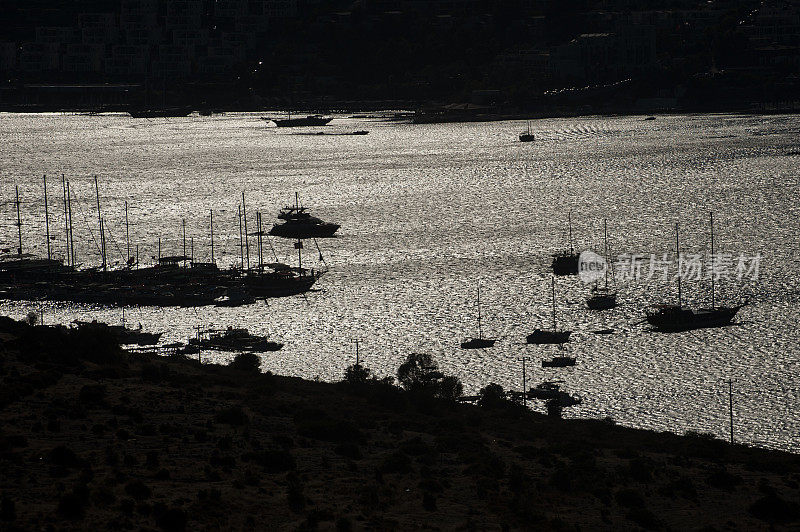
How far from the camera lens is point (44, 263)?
60719mm

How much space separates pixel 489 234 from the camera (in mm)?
71375

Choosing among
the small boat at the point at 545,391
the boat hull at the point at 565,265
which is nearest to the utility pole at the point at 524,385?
the small boat at the point at 545,391

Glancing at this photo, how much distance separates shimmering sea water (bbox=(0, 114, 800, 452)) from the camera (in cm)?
4047

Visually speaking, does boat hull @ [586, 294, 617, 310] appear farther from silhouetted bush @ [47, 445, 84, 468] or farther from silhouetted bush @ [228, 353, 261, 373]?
silhouetted bush @ [47, 445, 84, 468]

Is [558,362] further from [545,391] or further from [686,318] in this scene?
[686,318]

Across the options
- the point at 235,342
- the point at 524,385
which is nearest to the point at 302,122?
the point at 235,342

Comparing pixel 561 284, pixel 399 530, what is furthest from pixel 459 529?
pixel 561 284

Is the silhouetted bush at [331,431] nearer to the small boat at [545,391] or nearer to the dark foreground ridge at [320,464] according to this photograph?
the dark foreground ridge at [320,464]

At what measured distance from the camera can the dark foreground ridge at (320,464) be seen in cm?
1984

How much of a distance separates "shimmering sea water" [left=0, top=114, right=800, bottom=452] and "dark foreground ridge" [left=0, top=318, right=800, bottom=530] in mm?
9160

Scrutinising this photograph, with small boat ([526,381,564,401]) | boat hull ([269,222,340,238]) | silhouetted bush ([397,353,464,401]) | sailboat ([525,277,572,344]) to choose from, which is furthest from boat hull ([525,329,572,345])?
boat hull ([269,222,340,238])

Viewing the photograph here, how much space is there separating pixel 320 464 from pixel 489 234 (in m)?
49.3

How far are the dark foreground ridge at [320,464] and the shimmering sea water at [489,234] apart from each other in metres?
9.16

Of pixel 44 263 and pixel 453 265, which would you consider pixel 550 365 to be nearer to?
pixel 453 265
